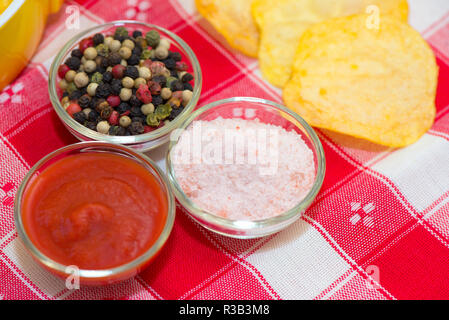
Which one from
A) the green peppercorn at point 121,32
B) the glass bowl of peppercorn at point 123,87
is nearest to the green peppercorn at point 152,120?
the glass bowl of peppercorn at point 123,87

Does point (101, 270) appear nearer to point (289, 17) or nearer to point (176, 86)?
point (176, 86)

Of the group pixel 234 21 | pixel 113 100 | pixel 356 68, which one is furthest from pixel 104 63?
pixel 356 68

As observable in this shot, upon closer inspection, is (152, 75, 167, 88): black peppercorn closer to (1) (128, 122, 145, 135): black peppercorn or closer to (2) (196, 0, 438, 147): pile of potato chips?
(1) (128, 122, 145, 135): black peppercorn

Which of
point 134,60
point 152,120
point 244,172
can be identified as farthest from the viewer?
point 134,60

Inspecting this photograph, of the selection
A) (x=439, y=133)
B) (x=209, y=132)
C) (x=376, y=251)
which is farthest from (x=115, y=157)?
(x=439, y=133)

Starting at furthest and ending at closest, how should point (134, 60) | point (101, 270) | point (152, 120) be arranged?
point (134, 60) → point (152, 120) → point (101, 270)

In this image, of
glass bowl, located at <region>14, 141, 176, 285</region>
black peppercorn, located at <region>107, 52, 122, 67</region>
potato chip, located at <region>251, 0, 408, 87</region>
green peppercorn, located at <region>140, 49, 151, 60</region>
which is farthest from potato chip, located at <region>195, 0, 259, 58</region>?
glass bowl, located at <region>14, 141, 176, 285</region>
